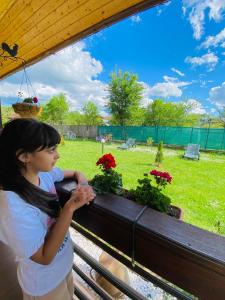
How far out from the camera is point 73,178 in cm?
94

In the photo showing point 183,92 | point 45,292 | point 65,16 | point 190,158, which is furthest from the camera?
point 183,92

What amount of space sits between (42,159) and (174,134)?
30.7ft

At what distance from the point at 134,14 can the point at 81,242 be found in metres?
1.87

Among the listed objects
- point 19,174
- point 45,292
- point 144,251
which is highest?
point 19,174

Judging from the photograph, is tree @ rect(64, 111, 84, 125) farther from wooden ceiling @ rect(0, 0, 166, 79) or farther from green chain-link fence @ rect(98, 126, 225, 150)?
wooden ceiling @ rect(0, 0, 166, 79)

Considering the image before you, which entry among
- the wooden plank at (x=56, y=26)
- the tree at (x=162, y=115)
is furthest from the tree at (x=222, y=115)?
the wooden plank at (x=56, y=26)

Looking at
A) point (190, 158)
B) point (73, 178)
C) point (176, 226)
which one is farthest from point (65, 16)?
point (190, 158)

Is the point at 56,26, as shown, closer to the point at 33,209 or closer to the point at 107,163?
the point at 107,163

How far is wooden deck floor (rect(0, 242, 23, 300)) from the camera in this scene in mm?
1054

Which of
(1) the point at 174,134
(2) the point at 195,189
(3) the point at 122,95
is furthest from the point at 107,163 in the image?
(1) the point at 174,134

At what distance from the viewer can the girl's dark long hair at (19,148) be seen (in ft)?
1.80

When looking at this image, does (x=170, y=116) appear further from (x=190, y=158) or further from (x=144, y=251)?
(x=144, y=251)

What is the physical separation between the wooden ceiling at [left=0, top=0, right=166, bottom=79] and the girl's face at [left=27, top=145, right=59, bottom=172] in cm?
90

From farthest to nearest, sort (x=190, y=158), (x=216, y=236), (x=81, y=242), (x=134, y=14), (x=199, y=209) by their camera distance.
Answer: (x=190, y=158) → (x=199, y=209) → (x=81, y=242) → (x=134, y=14) → (x=216, y=236)
